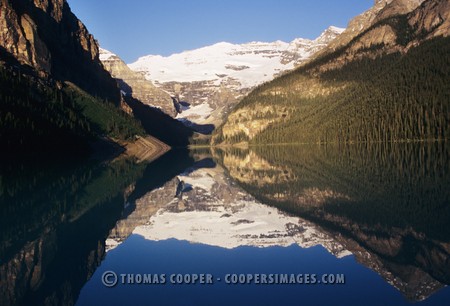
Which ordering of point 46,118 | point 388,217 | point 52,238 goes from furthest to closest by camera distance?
1. point 46,118
2. point 388,217
3. point 52,238

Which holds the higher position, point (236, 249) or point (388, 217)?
point (388, 217)

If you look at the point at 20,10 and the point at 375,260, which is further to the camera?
the point at 20,10

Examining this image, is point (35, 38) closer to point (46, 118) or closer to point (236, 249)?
point (46, 118)

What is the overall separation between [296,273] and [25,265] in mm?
7951

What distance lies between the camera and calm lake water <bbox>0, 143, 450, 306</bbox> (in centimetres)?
1185

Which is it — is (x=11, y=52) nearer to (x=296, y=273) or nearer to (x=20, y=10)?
(x=20, y=10)

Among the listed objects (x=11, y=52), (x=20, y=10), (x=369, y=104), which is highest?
(x=20, y=10)

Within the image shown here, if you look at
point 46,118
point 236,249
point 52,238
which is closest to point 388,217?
point 236,249

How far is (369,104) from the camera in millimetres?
165000

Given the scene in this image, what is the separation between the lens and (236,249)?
16984 mm

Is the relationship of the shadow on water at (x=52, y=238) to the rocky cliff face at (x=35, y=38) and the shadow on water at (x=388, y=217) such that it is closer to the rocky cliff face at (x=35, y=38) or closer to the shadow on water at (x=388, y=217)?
the shadow on water at (x=388, y=217)

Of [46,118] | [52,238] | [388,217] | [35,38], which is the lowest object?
[52,238]

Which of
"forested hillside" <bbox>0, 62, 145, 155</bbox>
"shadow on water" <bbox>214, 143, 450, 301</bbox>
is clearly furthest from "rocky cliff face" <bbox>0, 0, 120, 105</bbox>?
"shadow on water" <bbox>214, 143, 450, 301</bbox>

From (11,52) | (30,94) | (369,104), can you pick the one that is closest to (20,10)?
(11,52)
